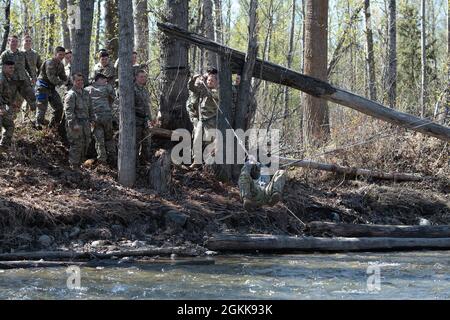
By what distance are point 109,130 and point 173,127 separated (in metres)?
1.53

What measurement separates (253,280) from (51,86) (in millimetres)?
7264

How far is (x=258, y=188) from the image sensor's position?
12.8 m

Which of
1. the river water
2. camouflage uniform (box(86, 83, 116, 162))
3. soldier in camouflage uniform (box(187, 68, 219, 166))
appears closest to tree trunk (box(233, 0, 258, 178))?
soldier in camouflage uniform (box(187, 68, 219, 166))

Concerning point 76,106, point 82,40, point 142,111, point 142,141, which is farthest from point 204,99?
point 82,40

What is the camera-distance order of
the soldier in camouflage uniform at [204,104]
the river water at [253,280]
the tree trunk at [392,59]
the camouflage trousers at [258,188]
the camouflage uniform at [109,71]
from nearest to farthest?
1. the river water at [253,280]
2. the camouflage trousers at [258,188]
3. the soldier in camouflage uniform at [204,104]
4. the camouflage uniform at [109,71]
5. the tree trunk at [392,59]

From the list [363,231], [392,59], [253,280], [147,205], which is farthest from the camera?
[392,59]

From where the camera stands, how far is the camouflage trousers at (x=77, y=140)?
15.0 metres

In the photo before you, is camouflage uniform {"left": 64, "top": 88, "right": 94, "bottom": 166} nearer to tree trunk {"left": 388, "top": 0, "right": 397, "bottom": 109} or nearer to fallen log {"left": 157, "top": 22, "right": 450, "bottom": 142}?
fallen log {"left": 157, "top": 22, "right": 450, "bottom": 142}

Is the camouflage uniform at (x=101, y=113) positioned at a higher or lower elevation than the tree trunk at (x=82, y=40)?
lower

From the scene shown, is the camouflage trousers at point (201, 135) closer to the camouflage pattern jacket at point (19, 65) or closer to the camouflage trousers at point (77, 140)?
the camouflage trousers at point (77, 140)

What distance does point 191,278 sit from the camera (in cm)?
1120

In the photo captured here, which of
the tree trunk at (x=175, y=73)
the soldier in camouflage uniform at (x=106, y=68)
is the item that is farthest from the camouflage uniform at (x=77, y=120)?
the tree trunk at (x=175, y=73)

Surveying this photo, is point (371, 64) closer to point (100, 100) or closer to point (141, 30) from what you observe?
point (141, 30)
